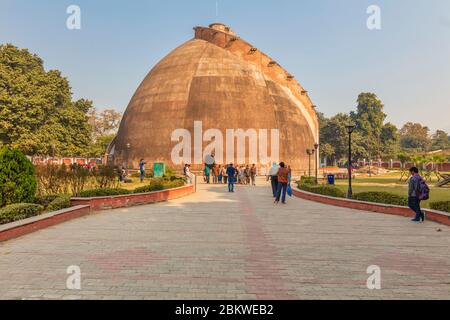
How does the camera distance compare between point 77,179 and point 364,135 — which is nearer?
point 77,179

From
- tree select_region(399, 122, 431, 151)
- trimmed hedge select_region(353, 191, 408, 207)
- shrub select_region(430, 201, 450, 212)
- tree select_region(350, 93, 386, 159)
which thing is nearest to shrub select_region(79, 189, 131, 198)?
trimmed hedge select_region(353, 191, 408, 207)

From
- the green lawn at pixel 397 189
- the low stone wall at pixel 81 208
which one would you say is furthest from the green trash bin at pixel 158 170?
the green lawn at pixel 397 189

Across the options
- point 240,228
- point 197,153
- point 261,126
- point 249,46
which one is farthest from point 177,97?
point 240,228

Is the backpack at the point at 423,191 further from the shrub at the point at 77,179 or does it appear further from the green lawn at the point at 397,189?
the shrub at the point at 77,179

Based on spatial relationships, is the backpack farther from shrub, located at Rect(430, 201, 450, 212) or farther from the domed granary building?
the domed granary building

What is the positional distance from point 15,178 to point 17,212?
6.45ft

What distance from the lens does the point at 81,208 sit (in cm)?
1009

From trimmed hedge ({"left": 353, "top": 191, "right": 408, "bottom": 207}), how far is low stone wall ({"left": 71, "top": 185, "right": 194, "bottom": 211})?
807 centimetres

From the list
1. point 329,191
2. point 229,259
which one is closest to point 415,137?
point 329,191

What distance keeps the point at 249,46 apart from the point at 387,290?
42.2 meters

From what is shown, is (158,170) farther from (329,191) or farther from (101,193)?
(329,191)

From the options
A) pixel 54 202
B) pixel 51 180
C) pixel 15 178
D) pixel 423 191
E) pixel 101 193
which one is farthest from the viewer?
pixel 51 180

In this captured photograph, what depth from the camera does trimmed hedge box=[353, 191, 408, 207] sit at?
1068 cm

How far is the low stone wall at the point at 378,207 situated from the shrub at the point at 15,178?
36.1 feet
